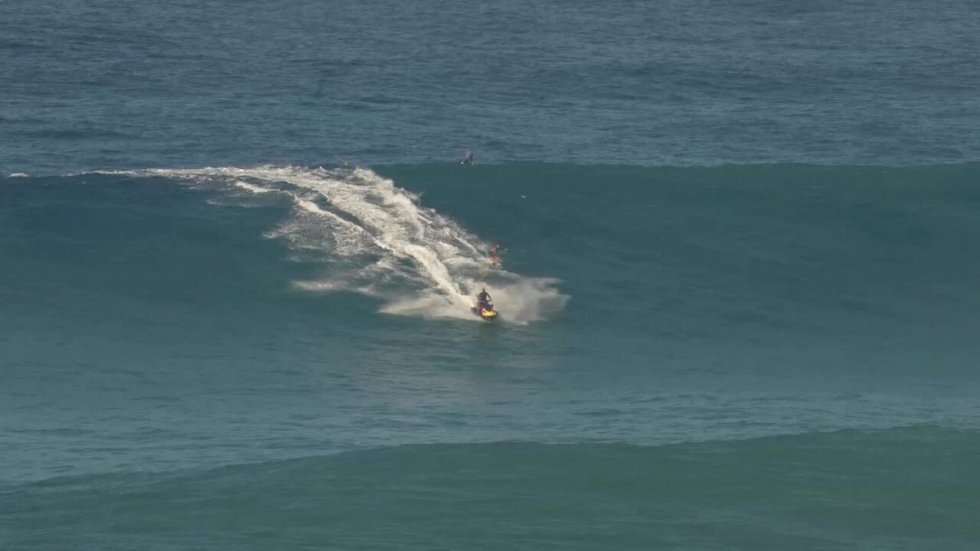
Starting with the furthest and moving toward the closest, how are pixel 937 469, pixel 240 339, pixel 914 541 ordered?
pixel 240 339, pixel 937 469, pixel 914 541

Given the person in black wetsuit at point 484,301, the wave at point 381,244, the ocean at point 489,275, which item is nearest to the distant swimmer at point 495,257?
the wave at point 381,244

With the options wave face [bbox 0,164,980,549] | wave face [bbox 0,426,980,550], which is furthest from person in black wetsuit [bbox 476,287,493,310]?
wave face [bbox 0,426,980,550]

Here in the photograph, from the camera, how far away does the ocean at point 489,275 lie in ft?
112

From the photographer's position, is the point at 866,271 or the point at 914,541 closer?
the point at 914,541

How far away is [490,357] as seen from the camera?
4266cm

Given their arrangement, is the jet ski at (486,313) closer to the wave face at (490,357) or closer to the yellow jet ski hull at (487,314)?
the yellow jet ski hull at (487,314)

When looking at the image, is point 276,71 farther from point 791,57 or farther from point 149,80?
point 791,57

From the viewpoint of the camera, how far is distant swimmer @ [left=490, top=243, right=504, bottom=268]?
48.4 meters

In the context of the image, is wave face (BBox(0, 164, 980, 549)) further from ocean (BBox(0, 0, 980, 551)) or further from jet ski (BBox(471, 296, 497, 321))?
jet ski (BBox(471, 296, 497, 321))

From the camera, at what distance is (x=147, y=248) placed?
1961 inches

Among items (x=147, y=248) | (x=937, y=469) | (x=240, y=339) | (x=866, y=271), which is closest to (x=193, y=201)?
(x=147, y=248)

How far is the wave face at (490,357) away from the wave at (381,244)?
13 cm

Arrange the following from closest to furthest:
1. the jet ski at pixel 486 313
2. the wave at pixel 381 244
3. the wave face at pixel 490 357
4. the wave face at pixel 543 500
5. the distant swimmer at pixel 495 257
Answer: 1. the wave face at pixel 543 500
2. the wave face at pixel 490 357
3. the jet ski at pixel 486 313
4. the wave at pixel 381 244
5. the distant swimmer at pixel 495 257

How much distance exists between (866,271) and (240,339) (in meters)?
17.7
